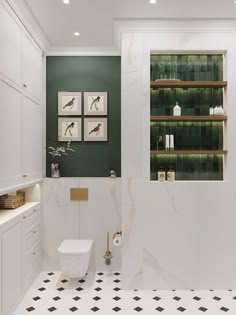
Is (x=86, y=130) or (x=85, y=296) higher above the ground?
(x=86, y=130)

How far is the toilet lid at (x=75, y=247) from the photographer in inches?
121

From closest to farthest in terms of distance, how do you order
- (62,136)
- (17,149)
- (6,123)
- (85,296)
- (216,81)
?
(6,123), (17,149), (85,296), (216,81), (62,136)

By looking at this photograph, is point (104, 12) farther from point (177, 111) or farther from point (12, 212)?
point (12, 212)

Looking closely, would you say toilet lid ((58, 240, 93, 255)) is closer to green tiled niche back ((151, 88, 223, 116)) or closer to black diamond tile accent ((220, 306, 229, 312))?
black diamond tile accent ((220, 306, 229, 312))

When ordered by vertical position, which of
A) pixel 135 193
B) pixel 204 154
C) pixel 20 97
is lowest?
pixel 135 193

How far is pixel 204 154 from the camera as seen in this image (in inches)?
132

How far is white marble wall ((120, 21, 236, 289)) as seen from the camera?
3.16 metres

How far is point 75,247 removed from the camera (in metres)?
3.25

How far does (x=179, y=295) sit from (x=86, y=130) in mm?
2202

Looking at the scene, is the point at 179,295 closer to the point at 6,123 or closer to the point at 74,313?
the point at 74,313

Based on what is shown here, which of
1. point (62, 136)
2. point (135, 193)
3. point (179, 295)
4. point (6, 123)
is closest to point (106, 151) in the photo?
point (62, 136)

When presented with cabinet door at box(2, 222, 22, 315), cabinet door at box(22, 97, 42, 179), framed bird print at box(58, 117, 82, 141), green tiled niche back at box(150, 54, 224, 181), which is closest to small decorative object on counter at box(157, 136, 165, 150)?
green tiled niche back at box(150, 54, 224, 181)

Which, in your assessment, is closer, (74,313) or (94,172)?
(74,313)

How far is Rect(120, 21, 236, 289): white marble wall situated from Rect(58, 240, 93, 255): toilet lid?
462mm
